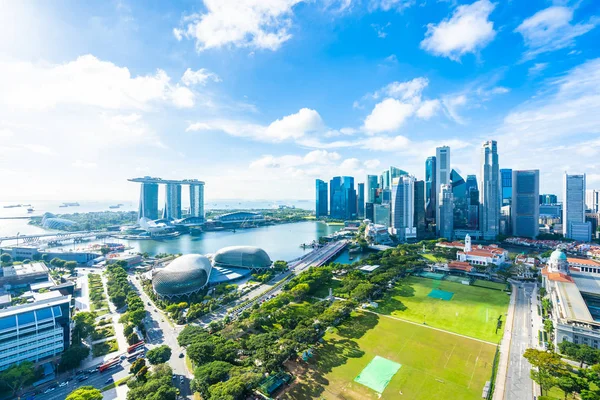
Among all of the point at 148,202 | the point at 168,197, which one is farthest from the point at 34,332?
the point at 168,197

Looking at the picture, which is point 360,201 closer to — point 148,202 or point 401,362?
point 148,202

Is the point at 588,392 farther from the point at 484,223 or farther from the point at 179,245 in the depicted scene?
the point at 179,245

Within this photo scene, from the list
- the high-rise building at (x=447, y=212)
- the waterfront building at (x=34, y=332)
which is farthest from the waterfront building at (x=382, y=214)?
the waterfront building at (x=34, y=332)

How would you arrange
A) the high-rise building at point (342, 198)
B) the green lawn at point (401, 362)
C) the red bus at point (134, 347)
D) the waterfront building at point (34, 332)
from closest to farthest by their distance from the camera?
the green lawn at point (401, 362) → the waterfront building at point (34, 332) → the red bus at point (134, 347) → the high-rise building at point (342, 198)

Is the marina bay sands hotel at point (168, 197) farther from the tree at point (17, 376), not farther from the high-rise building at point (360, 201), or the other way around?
the tree at point (17, 376)

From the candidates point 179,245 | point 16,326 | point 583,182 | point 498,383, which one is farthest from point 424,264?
point 179,245
